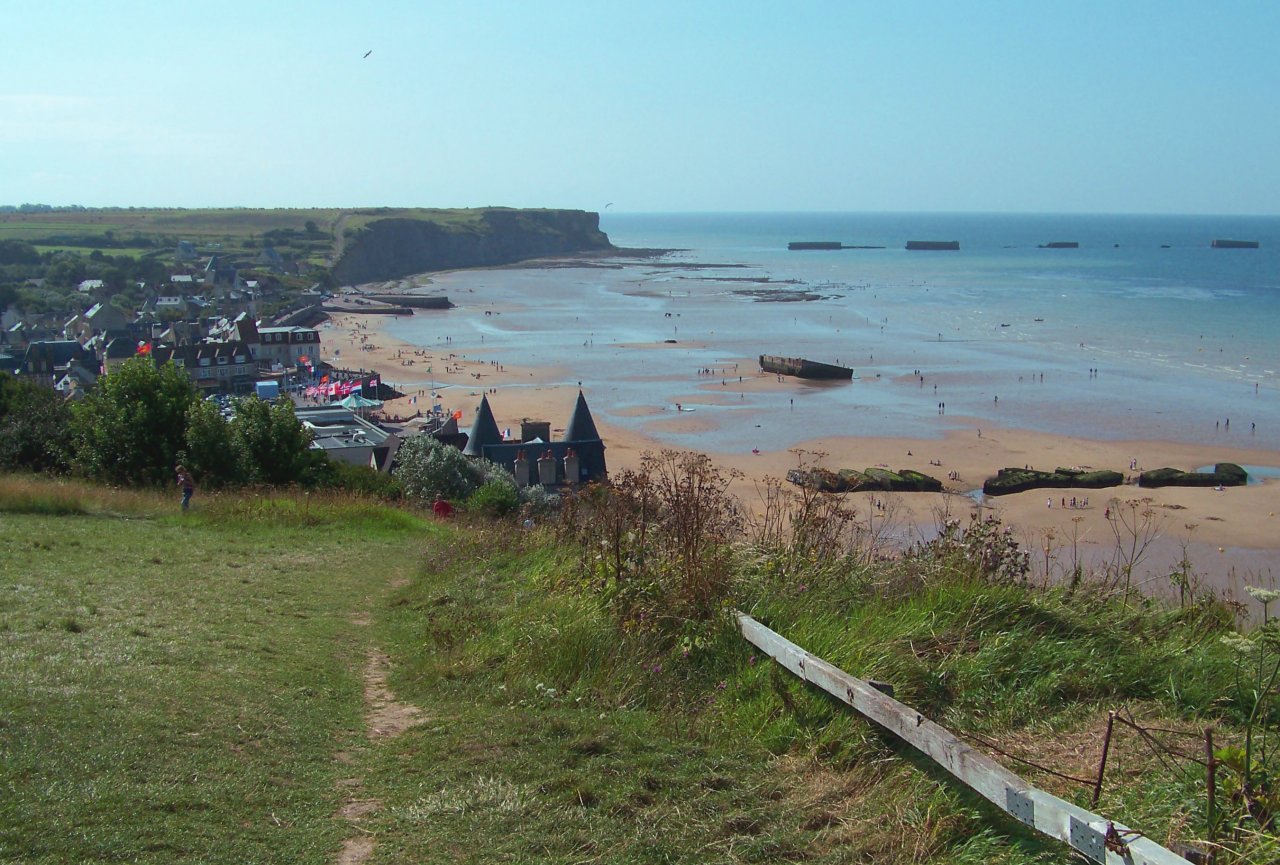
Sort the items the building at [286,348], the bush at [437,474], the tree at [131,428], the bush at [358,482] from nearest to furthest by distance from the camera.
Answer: the tree at [131,428]
the bush at [358,482]
the bush at [437,474]
the building at [286,348]

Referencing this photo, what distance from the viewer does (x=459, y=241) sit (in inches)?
6280

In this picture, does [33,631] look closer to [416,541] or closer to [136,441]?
[416,541]

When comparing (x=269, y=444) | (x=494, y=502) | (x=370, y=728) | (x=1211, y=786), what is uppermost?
Answer: (x=1211, y=786)

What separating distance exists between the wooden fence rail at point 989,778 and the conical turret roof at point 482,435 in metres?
25.2

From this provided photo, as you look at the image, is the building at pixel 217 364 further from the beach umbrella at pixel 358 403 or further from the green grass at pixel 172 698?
the green grass at pixel 172 698

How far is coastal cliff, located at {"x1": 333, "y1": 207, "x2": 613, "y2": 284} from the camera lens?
5387 inches

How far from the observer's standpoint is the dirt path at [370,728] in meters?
4.36

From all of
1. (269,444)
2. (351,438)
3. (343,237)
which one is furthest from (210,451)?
(343,237)

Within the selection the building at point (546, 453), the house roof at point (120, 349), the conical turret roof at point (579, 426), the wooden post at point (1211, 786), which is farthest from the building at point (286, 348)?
the wooden post at point (1211, 786)

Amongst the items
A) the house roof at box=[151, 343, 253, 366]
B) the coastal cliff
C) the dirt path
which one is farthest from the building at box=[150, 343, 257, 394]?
the coastal cliff

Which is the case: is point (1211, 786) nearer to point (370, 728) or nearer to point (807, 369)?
point (370, 728)

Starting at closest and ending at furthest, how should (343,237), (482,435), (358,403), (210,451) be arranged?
(210,451) < (482,435) < (358,403) < (343,237)

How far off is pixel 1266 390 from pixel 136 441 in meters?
46.7

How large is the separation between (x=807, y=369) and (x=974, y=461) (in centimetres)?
1929
